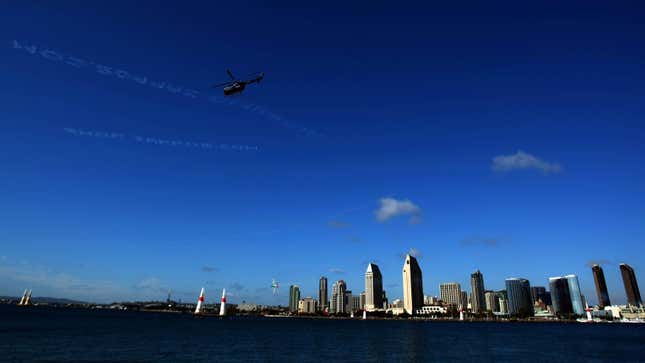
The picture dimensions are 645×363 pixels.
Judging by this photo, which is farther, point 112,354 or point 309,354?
point 309,354

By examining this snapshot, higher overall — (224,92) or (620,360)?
(224,92)

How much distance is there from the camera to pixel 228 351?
6812 centimetres

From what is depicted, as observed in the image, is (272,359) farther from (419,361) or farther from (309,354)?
(419,361)

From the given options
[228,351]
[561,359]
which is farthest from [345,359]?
[561,359]

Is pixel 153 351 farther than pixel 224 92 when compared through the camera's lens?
Yes

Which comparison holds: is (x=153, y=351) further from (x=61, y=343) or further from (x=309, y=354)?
(x=309, y=354)

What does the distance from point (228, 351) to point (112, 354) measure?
19.5 metres

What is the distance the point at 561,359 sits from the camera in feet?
222

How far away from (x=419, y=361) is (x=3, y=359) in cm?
5940

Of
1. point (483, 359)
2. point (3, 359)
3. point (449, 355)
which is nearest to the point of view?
point (3, 359)

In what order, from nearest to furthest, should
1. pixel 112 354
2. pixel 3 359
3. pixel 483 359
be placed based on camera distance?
1. pixel 3 359
2. pixel 112 354
3. pixel 483 359

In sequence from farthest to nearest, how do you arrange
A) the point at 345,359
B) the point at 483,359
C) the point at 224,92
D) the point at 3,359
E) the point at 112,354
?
1. the point at 483,359
2. the point at 345,359
3. the point at 112,354
4. the point at 3,359
5. the point at 224,92

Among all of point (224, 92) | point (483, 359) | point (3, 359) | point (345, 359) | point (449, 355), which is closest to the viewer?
point (224, 92)

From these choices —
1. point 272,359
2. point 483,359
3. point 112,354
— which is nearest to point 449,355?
point 483,359
